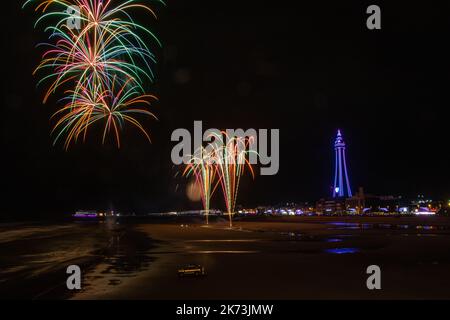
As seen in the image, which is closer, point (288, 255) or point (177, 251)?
point (288, 255)

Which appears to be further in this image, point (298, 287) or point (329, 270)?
point (329, 270)
